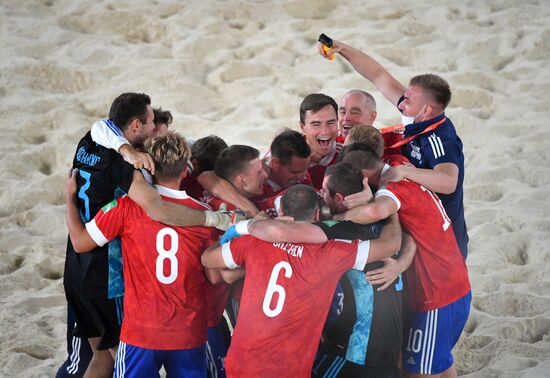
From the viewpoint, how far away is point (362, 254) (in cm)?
365

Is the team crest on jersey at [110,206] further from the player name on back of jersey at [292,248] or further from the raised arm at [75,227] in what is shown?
the player name on back of jersey at [292,248]

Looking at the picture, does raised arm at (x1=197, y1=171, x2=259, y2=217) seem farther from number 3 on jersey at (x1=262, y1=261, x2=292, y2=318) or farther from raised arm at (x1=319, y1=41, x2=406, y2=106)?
raised arm at (x1=319, y1=41, x2=406, y2=106)

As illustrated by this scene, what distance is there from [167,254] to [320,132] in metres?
1.32

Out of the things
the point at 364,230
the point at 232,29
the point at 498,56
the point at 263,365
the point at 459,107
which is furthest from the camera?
the point at 232,29

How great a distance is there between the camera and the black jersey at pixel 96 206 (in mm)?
3990

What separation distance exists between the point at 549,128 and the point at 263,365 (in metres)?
4.47

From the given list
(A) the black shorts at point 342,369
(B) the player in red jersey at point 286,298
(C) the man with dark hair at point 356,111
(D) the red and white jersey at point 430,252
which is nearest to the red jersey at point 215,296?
(B) the player in red jersey at point 286,298

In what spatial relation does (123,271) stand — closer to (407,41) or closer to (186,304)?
(186,304)

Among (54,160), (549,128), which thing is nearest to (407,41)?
(549,128)

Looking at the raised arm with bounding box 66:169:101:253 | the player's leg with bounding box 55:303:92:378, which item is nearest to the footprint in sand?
the player's leg with bounding box 55:303:92:378

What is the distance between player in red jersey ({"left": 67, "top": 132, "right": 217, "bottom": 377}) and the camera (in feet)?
12.6

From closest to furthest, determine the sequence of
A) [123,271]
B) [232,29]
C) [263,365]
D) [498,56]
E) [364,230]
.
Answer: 1. [263,365]
2. [364,230]
3. [123,271]
4. [498,56]
5. [232,29]

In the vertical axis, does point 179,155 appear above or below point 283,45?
below

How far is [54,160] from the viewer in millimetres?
6938
